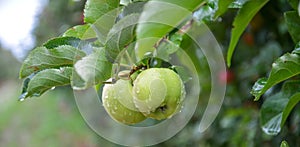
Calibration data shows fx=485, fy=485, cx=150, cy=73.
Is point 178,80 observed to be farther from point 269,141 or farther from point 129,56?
point 269,141

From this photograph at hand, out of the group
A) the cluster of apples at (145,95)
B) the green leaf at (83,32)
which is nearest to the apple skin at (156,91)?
the cluster of apples at (145,95)

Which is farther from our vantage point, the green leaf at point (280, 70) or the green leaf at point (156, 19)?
the green leaf at point (280, 70)

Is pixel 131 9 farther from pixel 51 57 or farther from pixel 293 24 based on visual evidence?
pixel 293 24

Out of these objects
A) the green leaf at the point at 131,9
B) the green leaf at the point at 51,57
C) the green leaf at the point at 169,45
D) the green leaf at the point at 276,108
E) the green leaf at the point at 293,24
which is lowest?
the green leaf at the point at 276,108

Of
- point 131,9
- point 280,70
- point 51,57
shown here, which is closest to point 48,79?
point 51,57

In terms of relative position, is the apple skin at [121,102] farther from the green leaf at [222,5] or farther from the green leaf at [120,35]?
the green leaf at [222,5]

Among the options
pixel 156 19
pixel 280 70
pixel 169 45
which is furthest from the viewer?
pixel 169 45
